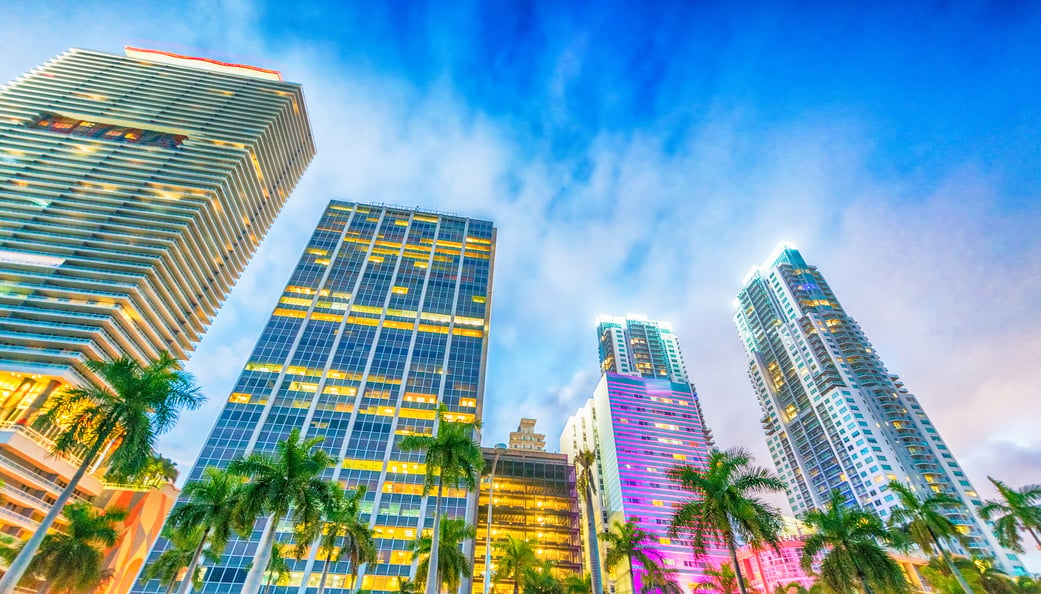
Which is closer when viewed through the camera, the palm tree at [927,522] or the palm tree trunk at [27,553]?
the palm tree trunk at [27,553]

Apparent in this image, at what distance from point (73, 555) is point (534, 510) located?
273ft

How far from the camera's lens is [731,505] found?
88.3ft

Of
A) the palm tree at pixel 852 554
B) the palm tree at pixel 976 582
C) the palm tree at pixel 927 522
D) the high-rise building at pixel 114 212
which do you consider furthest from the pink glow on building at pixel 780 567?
the high-rise building at pixel 114 212

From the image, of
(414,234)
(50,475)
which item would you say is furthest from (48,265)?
(414,234)

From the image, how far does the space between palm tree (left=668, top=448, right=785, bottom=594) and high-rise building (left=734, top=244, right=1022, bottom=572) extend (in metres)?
118

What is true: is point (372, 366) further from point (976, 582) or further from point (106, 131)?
point (976, 582)

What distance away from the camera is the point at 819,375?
5773 inches

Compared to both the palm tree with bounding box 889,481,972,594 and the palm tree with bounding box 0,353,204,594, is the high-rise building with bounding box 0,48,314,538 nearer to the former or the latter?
the palm tree with bounding box 0,353,204,594

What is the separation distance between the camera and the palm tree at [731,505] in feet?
88.3

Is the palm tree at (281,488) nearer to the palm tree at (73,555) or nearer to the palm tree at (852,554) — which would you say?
the palm tree at (73,555)

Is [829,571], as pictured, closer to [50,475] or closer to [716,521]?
[716,521]

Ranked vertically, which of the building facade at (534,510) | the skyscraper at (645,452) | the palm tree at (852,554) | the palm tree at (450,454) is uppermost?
the skyscraper at (645,452)

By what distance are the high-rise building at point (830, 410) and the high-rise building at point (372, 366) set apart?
112320 mm

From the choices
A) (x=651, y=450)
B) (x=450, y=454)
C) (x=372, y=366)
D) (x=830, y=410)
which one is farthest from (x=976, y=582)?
(x=830, y=410)
